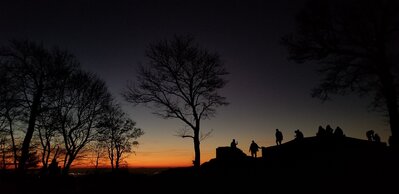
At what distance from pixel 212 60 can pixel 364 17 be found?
10.8 m

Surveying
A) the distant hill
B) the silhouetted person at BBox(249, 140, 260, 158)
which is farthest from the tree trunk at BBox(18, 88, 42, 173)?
the silhouetted person at BBox(249, 140, 260, 158)

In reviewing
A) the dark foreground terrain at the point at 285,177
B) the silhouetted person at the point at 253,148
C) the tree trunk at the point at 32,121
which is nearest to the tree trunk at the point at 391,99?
the dark foreground terrain at the point at 285,177

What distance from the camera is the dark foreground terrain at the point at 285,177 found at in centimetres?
1268

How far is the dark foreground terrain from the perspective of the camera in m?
12.7

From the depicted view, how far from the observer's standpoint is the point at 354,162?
49.4 feet

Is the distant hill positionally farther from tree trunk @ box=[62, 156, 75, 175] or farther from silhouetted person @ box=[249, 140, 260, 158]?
tree trunk @ box=[62, 156, 75, 175]

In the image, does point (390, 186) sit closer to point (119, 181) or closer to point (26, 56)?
point (119, 181)


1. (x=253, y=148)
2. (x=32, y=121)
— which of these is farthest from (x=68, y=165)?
(x=253, y=148)

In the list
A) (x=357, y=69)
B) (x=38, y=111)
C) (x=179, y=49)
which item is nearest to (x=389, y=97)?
(x=357, y=69)

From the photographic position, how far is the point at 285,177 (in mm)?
14453

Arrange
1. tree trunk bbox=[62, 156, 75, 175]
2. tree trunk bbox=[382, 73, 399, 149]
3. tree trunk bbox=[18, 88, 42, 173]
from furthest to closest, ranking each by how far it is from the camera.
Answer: tree trunk bbox=[62, 156, 75, 175]
tree trunk bbox=[18, 88, 42, 173]
tree trunk bbox=[382, 73, 399, 149]

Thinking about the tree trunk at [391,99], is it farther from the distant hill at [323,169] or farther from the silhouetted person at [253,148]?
the silhouetted person at [253,148]

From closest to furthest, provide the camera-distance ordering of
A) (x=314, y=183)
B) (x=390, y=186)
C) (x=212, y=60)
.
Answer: (x=390, y=186)
(x=314, y=183)
(x=212, y=60)

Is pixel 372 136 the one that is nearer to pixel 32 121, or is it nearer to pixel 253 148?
pixel 253 148
